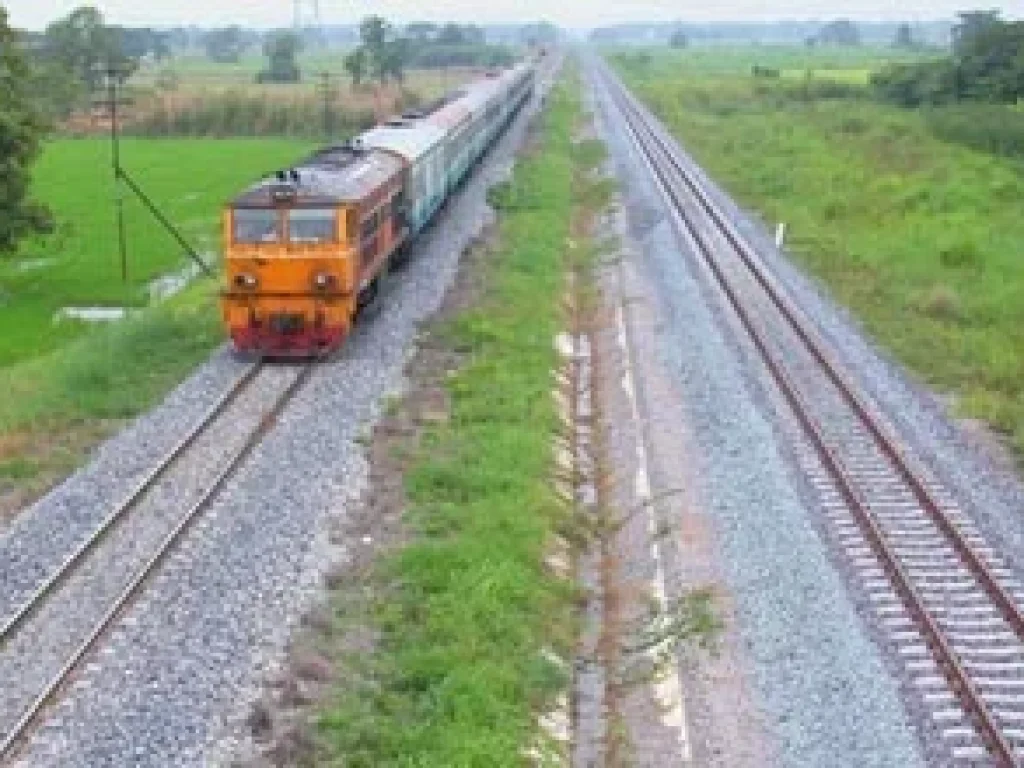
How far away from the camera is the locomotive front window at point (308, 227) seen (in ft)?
78.7

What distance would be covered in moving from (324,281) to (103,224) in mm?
28555

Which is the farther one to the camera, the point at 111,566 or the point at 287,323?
the point at 287,323

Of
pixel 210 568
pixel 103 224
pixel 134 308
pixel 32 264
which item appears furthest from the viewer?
pixel 103 224

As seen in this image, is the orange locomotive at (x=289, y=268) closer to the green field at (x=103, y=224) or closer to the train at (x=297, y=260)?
the train at (x=297, y=260)

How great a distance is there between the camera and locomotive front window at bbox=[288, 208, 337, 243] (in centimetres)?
2398

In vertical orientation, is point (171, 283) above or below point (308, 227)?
below

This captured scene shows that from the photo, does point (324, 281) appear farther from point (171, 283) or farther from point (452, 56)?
point (452, 56)

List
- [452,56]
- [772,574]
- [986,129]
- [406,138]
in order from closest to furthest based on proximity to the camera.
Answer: [772,574], [406,138], [986,129], [452,56]

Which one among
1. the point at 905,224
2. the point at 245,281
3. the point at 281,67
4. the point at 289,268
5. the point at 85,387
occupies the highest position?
the point at 281,67

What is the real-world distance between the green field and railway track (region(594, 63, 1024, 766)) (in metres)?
15.4

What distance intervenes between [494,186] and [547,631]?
32854mm

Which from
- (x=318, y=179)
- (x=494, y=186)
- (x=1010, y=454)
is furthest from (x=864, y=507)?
(x=494, y=186)

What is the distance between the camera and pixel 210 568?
15430 mm

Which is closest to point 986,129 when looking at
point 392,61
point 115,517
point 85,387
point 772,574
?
point 85,387
